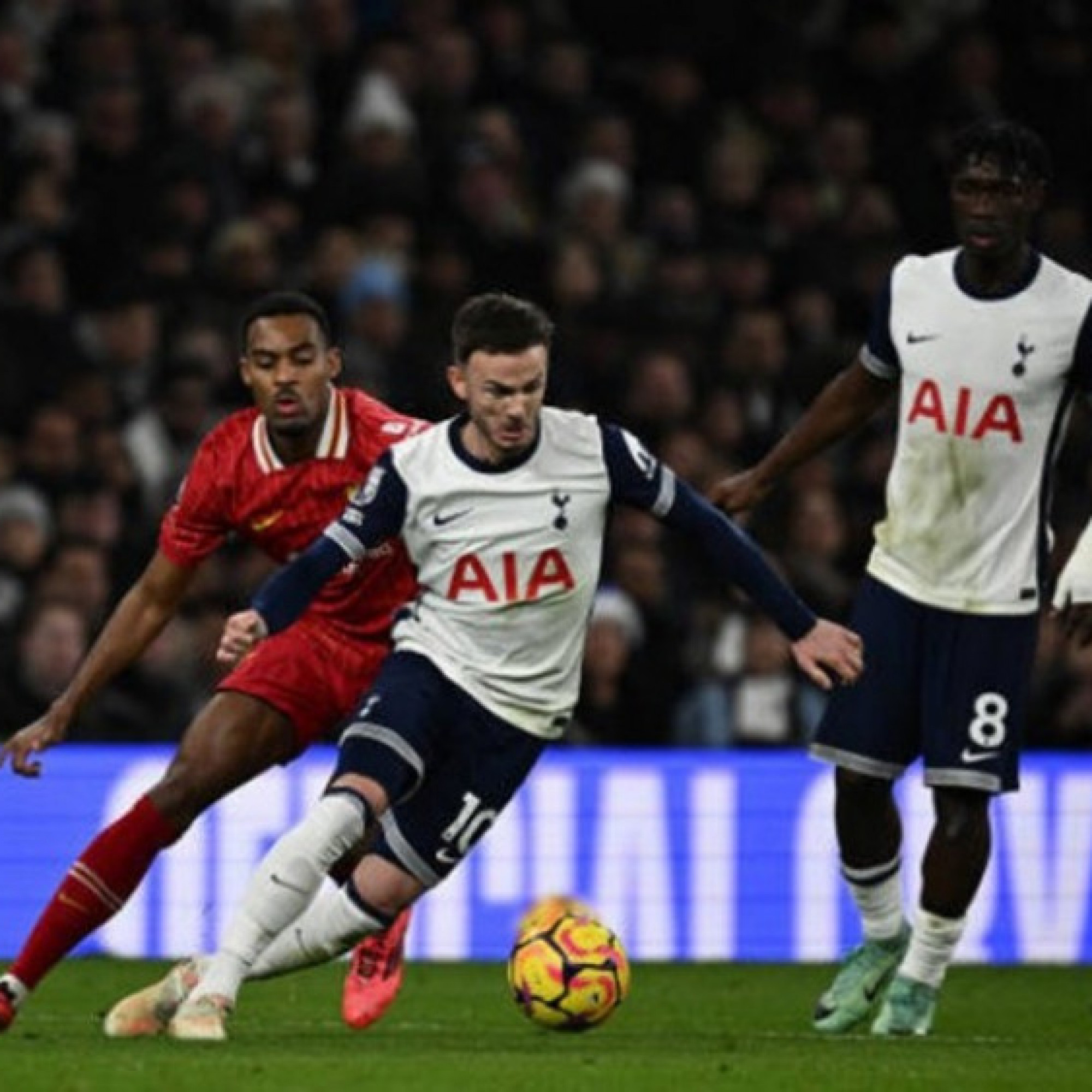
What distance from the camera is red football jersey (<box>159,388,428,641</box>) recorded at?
10617 mm

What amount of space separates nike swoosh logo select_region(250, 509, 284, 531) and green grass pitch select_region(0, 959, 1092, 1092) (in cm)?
137

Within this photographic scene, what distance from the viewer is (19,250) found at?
660 inches

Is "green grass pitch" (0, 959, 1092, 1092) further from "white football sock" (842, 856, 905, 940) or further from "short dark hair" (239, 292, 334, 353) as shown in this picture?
"short dark hair" (239, 292, 334, 353)

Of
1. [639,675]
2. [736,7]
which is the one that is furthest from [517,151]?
[639,675]

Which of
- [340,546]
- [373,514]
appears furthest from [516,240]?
[340,546]

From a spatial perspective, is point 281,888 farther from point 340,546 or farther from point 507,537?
point 507,537

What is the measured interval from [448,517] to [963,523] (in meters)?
1.43

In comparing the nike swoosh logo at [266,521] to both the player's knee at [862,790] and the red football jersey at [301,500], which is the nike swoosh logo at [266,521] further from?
the player's knee at [862,790]

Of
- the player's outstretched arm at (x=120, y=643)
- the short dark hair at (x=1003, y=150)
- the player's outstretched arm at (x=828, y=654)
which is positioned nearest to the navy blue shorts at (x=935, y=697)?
the player's outstretched arm at (x=828, y=654)

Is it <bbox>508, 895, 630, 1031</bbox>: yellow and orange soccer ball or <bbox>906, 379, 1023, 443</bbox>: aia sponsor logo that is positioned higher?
<bbox>906, 379, 1023, 443</bbox>: aia sponsor logo

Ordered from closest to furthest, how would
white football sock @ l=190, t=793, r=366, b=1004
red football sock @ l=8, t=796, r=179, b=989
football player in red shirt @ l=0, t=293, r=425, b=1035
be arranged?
white football sock @ l=190, t=793, r=366, b=1004 < red football sock @ l=8, t=796, r=179, b=989 < football player in red shirt @ l=0, t=293, r=425, b=1035

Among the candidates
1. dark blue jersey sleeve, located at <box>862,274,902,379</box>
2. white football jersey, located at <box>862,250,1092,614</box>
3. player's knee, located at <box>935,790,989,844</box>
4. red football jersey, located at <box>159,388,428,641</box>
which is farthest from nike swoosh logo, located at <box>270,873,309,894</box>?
dark blue jersey sleeve, located at <box>862,274,902,379</box>

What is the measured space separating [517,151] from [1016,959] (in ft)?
18.3

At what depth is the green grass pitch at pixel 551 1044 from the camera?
29.1ft
